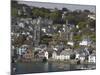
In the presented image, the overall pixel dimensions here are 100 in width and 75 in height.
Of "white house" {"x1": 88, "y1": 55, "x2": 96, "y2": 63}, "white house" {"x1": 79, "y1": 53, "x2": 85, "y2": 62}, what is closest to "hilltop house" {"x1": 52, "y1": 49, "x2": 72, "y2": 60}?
"white house" {"x1": 79, "y1": 53, "x2": 85, "y2": 62}

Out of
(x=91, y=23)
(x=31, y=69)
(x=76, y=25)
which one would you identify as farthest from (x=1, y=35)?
(x=91, y=23)

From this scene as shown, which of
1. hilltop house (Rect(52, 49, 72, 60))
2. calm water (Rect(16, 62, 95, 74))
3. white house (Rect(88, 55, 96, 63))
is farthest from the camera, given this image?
white house (Rect(88, 55, 96, 63))

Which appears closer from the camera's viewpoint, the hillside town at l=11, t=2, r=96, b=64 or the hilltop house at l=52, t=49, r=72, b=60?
the hillside town at l=11, t=2, r=96, b=64

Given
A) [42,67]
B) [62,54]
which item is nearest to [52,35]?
[62,54]

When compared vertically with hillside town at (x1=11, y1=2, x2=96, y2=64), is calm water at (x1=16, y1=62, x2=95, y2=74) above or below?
below

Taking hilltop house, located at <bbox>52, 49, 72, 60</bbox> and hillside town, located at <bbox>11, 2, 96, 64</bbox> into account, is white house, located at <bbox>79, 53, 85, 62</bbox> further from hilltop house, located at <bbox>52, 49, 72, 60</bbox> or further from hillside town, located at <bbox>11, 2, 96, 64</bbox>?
hilltop house, located at <bbox>52, 49, 72, 60</bbox>

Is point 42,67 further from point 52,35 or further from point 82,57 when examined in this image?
point 82,57

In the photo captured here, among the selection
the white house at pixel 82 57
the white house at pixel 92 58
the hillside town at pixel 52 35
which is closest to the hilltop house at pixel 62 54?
the hillside town at pixel 52 35

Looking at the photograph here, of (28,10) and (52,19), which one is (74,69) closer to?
(52,19)

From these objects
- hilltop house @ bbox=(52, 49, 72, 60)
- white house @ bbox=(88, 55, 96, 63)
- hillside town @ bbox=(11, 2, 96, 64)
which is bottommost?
white house @ bbox=(88, 55, 96, 63)
